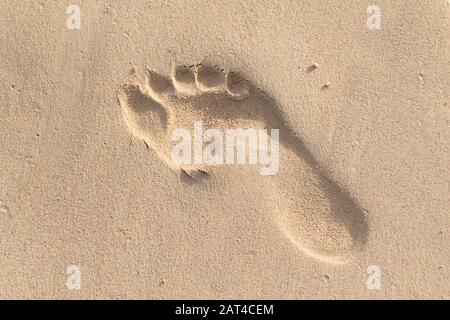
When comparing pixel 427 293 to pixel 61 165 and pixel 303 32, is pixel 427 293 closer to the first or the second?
pixel 303 32

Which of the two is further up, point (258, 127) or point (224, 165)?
point (258, 127)

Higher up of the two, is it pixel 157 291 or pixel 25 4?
pixel 25 4

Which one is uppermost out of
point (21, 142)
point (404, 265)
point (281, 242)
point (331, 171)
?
point (21, 142)
